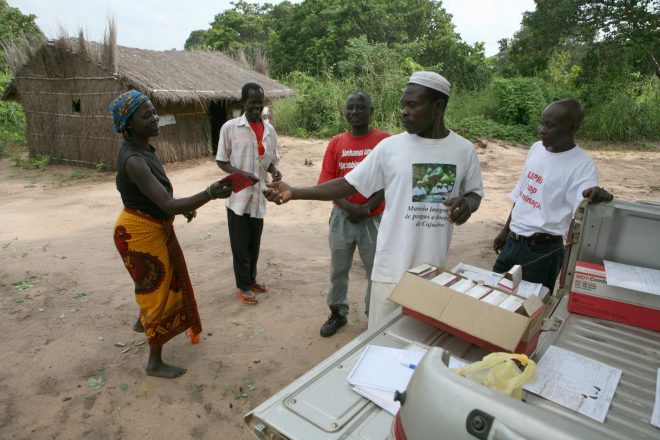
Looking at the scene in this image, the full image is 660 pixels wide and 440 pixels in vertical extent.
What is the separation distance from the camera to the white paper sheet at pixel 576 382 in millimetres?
1329

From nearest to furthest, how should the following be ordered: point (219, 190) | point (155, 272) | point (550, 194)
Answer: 1. point (219, 190)
2. point (550, 194)
3. point (155, 272)

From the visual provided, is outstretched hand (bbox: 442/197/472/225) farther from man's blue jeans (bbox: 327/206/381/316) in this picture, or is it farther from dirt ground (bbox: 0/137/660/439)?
A: dirt ground (bbox: 0/137/660/439)

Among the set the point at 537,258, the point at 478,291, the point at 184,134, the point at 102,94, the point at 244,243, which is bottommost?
the point at 244,243

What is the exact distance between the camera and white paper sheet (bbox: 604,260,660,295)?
72.7 inches

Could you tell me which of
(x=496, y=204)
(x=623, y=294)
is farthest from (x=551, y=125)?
(x=496, y=204)

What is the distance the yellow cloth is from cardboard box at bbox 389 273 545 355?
1629mm

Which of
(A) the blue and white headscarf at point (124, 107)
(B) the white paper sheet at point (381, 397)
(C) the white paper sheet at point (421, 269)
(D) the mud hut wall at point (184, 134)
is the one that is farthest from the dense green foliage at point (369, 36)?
(B) the white paper sheet at point (381, 397)

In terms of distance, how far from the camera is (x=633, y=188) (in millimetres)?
8234

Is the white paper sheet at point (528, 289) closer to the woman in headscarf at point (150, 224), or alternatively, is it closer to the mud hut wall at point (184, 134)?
the woman in headscarf at point (150, 224)

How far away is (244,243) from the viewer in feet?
12.3

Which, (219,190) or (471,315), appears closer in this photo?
(471,315)

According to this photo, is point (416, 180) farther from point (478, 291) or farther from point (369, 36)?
point (369, 36)

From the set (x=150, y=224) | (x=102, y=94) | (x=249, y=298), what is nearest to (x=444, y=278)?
(x=150, y=224)

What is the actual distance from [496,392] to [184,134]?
11654mm
